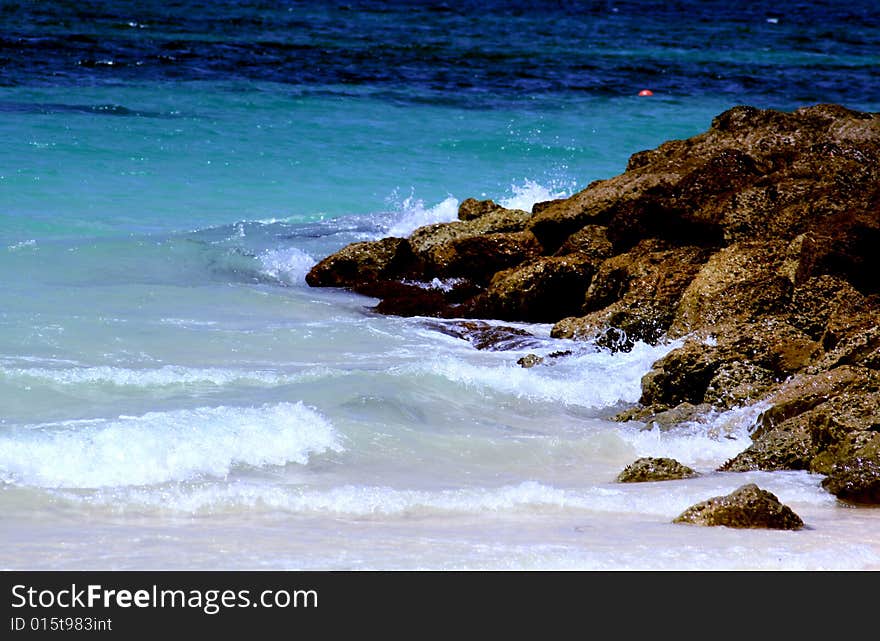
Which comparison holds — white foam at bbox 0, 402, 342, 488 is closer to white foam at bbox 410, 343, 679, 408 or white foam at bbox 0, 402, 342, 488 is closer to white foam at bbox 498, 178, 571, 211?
white foam at bbox 410, 343, 679, 408

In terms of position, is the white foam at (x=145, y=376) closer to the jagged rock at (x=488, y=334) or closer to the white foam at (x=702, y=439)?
the jagged rock at (x=488, y=334)

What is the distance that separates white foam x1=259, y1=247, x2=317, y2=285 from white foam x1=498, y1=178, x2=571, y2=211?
16.4 ft

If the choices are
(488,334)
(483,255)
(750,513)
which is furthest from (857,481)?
(483,255)

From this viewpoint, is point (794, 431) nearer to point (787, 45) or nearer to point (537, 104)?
point (537, 104)

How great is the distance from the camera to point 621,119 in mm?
27438

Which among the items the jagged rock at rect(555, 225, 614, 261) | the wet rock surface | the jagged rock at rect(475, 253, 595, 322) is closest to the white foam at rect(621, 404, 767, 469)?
the wet rock surface

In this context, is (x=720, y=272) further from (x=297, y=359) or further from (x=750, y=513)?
(x=750, y=513)

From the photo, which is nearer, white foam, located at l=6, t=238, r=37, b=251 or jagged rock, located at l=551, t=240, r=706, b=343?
jagged rock, located at l=551, t=240, r=706, b=343

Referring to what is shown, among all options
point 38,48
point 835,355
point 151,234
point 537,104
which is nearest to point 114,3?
point 38,48

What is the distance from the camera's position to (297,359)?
10609mm

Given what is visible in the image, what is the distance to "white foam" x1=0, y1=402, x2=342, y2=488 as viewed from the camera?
745cm

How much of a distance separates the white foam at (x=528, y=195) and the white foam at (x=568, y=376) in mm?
8209

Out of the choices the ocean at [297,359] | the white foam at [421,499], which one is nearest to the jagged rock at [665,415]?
the ocean at [297,359]

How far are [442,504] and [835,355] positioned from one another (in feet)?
11.3
